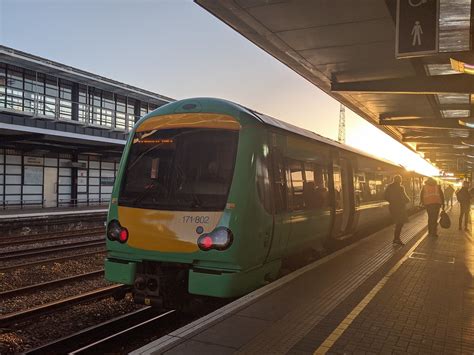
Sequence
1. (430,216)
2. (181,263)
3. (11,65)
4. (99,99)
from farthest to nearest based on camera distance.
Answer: (99,99), (11,65), (430,216), (181,263)

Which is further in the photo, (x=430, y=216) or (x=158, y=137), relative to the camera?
(x=430, y=216)

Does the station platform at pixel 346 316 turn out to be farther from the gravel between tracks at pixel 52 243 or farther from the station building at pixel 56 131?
the station building at pixel 56 131

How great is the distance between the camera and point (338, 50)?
35.2 ft

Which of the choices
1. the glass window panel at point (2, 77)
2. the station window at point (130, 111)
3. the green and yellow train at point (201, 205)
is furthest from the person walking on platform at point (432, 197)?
the station window at point (130, 111)

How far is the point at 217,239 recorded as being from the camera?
5355 mm

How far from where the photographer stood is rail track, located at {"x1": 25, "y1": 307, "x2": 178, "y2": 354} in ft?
16.8

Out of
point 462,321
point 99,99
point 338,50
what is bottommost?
point 462,321

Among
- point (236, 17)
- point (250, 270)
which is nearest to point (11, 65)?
point (236, 17)

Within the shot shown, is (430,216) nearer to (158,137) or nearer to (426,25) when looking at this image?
(426,25)

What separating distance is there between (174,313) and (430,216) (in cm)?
925

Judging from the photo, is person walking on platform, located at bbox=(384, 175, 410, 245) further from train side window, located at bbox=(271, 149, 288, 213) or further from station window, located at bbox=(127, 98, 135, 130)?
station window, located at bbox=(127, 98, 135, 130)

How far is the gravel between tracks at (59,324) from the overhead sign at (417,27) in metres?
5.85

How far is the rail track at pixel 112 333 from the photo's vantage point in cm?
512

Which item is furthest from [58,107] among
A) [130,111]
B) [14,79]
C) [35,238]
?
[35,238]
